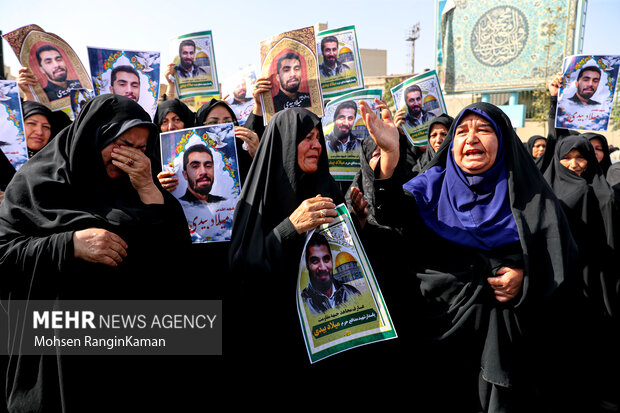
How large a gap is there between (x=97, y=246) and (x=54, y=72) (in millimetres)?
2347

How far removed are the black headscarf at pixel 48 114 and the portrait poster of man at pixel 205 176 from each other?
1.39m

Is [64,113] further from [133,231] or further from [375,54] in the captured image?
[375,54]

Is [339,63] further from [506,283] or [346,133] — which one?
[506,283]

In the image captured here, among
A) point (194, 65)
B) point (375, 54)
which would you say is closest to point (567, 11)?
point (194, 65)

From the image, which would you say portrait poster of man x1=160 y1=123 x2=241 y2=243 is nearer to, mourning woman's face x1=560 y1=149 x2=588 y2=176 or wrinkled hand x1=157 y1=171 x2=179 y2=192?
wrinkled hand x1=157 y1=171 x2=179 y2=192

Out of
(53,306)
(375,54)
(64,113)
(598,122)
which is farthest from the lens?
(375,54)

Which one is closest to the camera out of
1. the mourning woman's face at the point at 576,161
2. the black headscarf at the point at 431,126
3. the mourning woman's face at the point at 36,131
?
the mourning woman's face at the point at 36,131

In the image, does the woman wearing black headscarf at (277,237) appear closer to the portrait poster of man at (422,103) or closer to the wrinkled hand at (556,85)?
the portrait poster of man at (422,103)

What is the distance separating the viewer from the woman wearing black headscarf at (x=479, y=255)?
2.07 meters

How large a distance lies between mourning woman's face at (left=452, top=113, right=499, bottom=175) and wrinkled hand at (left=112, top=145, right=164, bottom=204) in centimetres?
161

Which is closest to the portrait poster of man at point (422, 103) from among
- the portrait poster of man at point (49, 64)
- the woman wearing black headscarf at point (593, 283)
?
the woman wearing black headscarf at point (593, 283)

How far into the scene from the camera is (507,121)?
7.34 feet

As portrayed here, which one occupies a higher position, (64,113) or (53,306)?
(64,113)

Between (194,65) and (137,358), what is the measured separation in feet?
9.32
